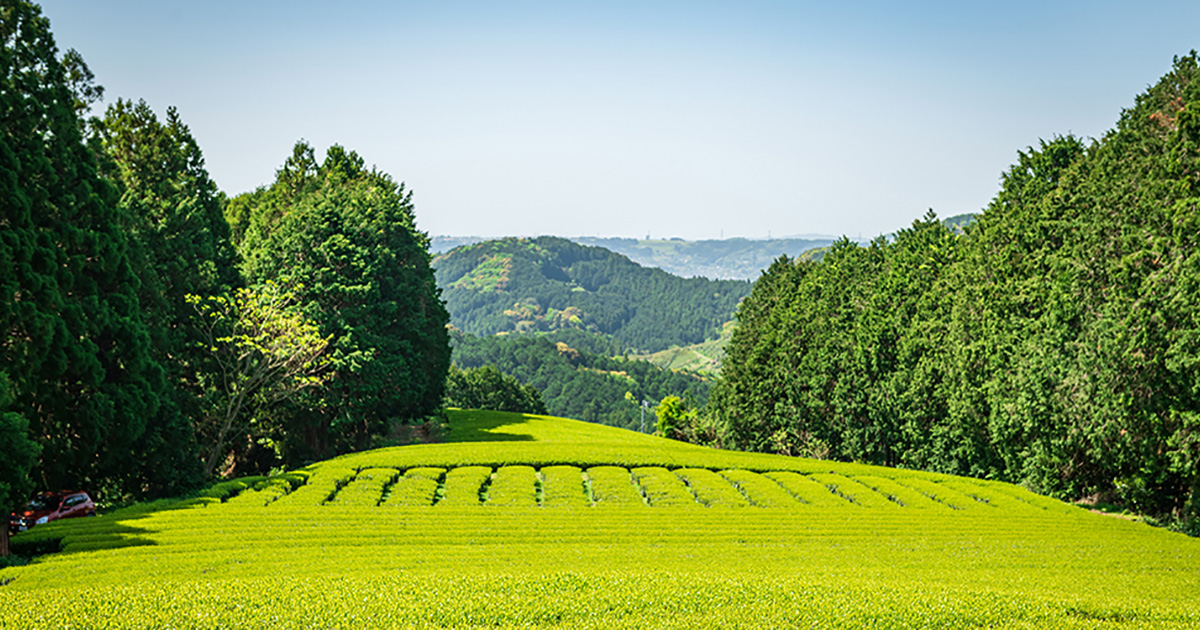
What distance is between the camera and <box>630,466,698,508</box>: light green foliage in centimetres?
3089

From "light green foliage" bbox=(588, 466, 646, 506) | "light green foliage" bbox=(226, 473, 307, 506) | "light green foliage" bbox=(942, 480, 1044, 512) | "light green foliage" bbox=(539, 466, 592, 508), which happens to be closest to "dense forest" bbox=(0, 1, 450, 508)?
"light green foliage" bbox=(226, 473, 307, 506)

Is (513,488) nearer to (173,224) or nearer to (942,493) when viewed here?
(942,493)

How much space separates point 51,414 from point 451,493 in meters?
14.7

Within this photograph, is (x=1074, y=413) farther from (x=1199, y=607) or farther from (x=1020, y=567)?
(x=1199, y=607)

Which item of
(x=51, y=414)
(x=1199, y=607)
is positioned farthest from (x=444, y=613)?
(x=51, y=414)

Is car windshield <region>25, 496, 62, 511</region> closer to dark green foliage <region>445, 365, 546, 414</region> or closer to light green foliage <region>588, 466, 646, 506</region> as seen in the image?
light green foliage <region>588, 466, 646, 506</region>

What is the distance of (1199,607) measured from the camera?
13.7 meters

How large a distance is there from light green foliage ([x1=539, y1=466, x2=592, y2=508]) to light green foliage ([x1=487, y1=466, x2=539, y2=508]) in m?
0.52

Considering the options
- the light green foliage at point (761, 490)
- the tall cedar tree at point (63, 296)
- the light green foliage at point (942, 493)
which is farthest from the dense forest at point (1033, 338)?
the tall cedar tree at point (63, 296)

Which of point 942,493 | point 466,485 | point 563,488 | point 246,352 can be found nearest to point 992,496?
point 942,493

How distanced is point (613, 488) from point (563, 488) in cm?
231

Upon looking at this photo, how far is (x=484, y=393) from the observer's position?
112 meters

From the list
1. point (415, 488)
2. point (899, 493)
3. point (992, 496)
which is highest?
point (415, 488)

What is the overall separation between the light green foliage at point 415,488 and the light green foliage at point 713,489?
11.6 meters
